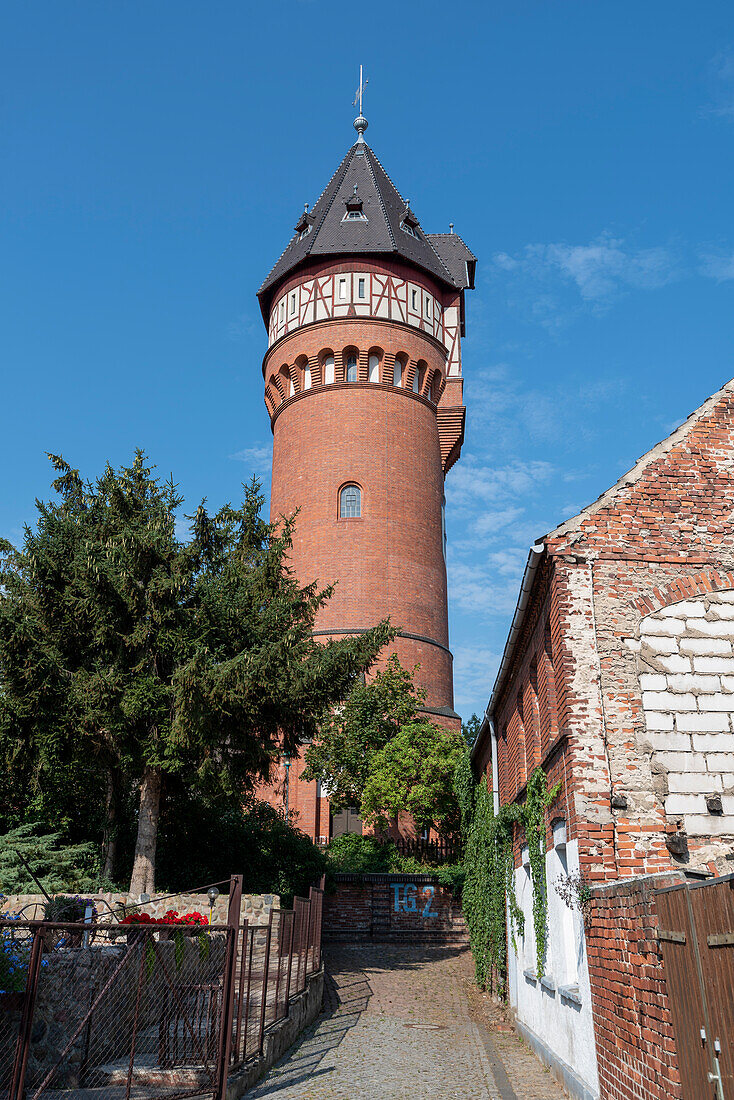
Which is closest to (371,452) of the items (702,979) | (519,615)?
(519,615)

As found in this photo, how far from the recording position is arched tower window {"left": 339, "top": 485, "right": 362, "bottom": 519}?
3088cm

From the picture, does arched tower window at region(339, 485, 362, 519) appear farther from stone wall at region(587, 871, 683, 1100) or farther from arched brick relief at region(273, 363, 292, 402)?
stone wall at region(587, 871, 683, 1100)

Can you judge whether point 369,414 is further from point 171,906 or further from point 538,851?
point 538,851

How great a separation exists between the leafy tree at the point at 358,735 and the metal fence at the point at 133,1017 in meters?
16.2

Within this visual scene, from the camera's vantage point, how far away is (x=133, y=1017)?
788 cm

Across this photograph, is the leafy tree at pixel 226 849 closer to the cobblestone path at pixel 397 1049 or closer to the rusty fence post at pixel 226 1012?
the cobblestone path at pixel 397 1049

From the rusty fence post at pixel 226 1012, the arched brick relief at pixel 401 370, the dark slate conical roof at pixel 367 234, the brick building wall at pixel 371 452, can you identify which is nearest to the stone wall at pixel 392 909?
the brick building wall at pixel 371 452

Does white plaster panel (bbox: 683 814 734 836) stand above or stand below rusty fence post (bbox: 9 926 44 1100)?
above

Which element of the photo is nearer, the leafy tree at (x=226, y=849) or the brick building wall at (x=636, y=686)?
the brick building wall at (x=636, y=686)

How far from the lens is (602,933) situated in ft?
24.3

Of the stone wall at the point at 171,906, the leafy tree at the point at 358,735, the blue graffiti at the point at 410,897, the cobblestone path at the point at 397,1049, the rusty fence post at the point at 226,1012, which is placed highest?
the leafy tree at the point at 358,735

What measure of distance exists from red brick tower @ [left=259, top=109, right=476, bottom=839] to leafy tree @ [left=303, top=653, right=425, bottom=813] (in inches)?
81.2

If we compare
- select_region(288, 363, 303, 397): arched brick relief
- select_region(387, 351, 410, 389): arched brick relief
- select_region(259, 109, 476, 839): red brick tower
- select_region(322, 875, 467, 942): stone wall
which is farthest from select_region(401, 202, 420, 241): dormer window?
select_region(322, 875, 467, 942): stone wall

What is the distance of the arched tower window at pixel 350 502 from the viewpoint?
A: 101 feet
